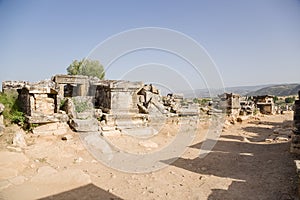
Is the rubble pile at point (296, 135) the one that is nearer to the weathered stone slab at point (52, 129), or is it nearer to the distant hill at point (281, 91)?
the weathered stone slab at point (52, 129)

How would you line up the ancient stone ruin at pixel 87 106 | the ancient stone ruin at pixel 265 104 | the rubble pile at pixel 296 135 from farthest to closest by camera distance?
the ancient stone ruin at pixel 265 104, the ancient stone ruin at pixel 87 106, the rubble pile at pixel 296 135

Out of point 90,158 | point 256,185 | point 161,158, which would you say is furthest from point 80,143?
point 256,185

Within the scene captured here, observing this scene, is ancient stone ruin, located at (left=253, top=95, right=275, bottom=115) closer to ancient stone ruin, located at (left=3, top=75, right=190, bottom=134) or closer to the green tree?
ancient stone ruin, located at (left=3, top=75, right=190, bottom=134)

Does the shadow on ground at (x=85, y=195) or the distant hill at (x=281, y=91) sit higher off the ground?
the distant hill at (x=281, y=91)

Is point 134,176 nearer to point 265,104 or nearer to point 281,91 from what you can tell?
point 265,104

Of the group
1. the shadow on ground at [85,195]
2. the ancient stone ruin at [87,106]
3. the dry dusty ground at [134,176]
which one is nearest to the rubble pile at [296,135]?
the dry dusty ground at [134,176]

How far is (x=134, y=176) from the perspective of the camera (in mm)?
4789

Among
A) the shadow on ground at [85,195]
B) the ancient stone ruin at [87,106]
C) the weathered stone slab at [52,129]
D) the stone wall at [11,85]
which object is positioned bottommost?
the shadow on ground at [85,195]

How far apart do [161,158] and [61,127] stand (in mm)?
3428

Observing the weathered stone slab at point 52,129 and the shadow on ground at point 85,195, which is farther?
the weathered stone slab at point 52,129

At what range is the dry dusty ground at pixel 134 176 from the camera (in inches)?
154

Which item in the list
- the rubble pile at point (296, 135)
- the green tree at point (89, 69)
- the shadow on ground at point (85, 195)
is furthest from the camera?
the green tree at point (89, 69)

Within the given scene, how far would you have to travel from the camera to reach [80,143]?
648 cm

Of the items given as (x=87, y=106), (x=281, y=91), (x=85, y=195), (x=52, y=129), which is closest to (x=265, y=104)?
(x=87, y=106)
